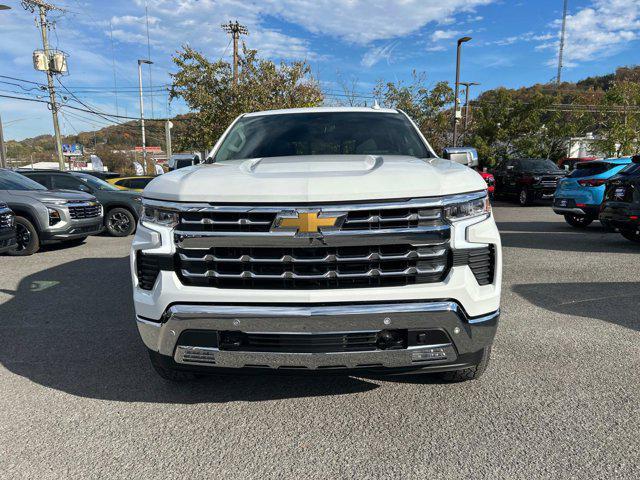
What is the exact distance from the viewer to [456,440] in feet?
8.55

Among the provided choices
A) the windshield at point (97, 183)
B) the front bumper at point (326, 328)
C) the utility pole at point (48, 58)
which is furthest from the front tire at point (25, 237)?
the utility pole at point (48, 58)

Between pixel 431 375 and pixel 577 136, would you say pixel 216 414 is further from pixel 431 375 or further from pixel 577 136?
pixel 577 136

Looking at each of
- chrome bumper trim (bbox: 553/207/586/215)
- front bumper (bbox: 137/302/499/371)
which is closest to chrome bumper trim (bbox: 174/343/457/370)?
front bumper (bbox: 137/302/499/371)

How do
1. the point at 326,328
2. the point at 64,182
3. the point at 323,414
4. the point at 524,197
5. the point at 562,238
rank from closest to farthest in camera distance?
the point at 326,328 → the point at 323,414 → the point at 562,238 → the point at 64,182 → the point at 524,197

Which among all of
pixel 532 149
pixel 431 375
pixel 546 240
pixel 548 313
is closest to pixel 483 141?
pixel 532 149

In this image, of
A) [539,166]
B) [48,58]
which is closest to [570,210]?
[539,166]

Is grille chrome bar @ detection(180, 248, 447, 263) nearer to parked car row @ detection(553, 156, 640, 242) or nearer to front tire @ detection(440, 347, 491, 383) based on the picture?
front tire @ detection(440, 347, 491, 383)

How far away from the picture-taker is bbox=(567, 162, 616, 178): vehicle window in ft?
36.6

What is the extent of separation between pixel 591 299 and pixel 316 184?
430 cm

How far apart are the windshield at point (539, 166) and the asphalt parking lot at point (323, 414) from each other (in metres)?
14.5

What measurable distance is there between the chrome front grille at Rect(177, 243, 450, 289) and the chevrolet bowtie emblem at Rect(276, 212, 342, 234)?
4.3 inches

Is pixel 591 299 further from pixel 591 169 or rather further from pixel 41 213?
pixel 41 213

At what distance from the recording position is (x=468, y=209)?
262cm

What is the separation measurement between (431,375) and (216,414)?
148 cm
